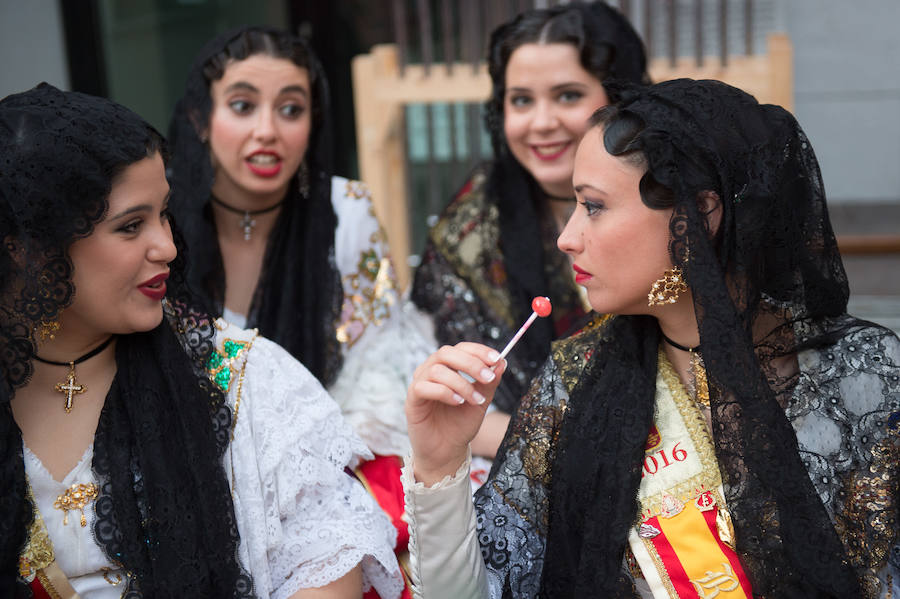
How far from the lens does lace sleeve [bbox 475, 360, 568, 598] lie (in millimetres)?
1987

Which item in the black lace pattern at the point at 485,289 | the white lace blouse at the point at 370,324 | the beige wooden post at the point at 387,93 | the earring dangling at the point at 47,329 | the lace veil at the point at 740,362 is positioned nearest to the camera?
the lace veil at the point at 740,362

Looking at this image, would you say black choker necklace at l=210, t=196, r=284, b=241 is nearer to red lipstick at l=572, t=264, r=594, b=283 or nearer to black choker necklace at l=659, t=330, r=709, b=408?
red lipstick at l=572, t=264, r=594, b=283

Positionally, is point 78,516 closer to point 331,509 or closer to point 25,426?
point 25,426

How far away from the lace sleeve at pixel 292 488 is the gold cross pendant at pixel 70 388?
11.4 inches

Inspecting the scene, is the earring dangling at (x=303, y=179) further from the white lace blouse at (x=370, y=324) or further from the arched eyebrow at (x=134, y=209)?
the arched eyebrow at (x=134, y=209)

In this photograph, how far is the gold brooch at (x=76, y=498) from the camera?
73.8 inches

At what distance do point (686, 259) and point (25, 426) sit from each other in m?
1.25

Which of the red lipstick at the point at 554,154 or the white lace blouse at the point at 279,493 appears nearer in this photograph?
the white lace blouse at the point at 279,493

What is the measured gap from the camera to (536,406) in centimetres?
205

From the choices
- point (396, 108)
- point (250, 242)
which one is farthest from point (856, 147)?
point (250, 242)

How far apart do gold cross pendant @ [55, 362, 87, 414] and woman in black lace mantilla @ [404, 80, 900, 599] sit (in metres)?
0.65

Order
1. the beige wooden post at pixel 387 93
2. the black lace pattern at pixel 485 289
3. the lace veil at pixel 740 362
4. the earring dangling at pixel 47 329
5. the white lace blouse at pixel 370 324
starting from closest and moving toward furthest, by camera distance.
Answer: the lace veil at pixel 740 362
the earring dangling at pixel 47 329
the white lace blouse at pixel 370 324
the black lace pattern at pixel 485 289
the beige wooden post at pixel 387 93

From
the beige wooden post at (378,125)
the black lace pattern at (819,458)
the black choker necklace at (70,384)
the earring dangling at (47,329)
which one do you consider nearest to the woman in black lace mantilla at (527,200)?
the beige wooden post at (378,125)

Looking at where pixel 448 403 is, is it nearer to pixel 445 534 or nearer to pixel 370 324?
pixel 445 534
